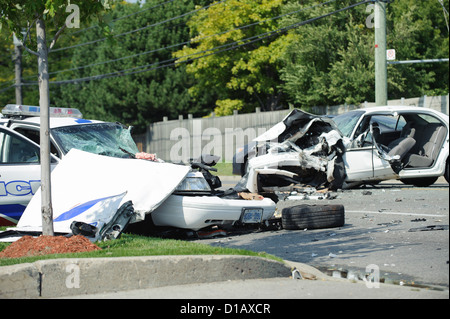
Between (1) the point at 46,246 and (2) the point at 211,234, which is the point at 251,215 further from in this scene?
(1) the point at 46,246

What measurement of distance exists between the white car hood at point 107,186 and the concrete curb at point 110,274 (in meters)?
2.44

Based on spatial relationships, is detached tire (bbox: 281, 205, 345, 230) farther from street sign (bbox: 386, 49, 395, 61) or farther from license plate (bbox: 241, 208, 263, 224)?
street sign (bbox: 386, 49, 395, 61)

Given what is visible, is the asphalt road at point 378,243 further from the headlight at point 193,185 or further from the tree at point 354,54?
the tree at point 354,54

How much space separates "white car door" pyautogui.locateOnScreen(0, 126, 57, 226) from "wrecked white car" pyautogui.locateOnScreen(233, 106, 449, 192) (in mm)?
4756

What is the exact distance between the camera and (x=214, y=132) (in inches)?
1355

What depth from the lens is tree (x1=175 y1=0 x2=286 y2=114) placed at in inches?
1390

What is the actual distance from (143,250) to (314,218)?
334 cm

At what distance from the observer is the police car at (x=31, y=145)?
960 centimetres

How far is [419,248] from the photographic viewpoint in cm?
734

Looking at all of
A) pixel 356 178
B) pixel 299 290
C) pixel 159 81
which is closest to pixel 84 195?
pixel 299 290

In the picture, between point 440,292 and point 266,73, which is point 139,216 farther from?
point 266,73

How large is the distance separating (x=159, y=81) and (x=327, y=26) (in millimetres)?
12931

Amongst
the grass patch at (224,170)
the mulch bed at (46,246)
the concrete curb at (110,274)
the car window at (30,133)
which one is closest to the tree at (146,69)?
the grass patch at (224,170)

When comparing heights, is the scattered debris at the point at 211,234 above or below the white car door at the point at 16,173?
below
